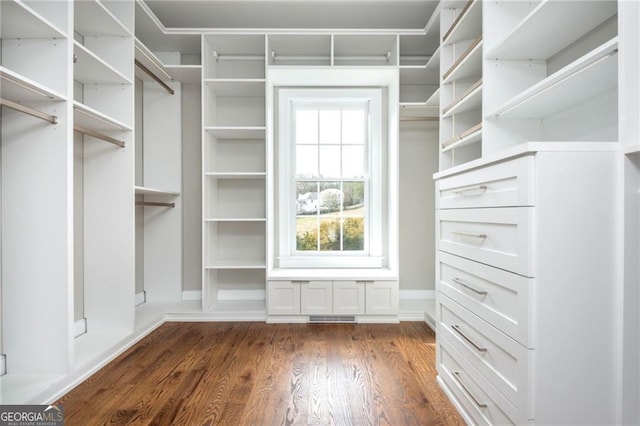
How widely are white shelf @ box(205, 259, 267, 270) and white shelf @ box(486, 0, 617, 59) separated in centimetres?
237

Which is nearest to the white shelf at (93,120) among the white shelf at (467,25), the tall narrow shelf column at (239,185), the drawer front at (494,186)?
the tall narrow shelf column at (239,185)

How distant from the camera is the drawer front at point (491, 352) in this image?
3.62ft

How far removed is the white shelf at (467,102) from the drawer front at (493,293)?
100 centimetres

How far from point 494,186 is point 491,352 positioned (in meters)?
0.64

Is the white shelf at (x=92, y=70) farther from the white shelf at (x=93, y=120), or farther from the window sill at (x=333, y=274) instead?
the window sill at (x=333, y=274)

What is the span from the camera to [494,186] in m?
1.28

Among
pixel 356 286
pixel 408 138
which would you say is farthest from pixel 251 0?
pixel 356 286

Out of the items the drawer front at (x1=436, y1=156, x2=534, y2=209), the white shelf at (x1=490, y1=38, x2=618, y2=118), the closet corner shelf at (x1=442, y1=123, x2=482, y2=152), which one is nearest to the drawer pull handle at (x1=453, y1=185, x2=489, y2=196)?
the drawer front at (x1=436, y1=156, x2=534, y2=209)

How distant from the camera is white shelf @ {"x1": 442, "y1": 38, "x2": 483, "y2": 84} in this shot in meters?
1.99

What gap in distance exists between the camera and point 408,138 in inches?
137

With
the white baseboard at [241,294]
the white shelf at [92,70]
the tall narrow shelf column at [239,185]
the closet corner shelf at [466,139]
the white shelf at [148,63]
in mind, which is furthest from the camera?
the white baseboard at [241,294]

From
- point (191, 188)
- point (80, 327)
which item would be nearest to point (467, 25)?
point (191, 188)

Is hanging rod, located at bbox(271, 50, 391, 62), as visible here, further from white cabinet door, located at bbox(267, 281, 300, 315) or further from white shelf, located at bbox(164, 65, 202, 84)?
white cabinet door, located at bbox(267, 281, 300, 315)

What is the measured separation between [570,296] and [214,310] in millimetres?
2779
